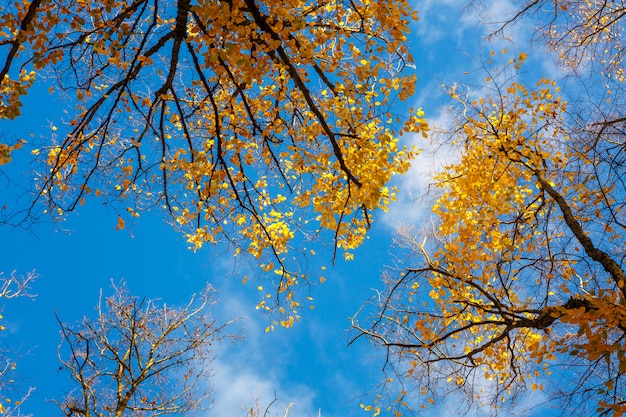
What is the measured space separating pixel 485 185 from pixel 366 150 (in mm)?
3272

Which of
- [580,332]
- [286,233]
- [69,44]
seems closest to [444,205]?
[286,233]

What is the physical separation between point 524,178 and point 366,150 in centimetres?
358

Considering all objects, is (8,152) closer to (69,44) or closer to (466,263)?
(69,44)

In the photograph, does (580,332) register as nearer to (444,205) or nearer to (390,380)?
(390,380)

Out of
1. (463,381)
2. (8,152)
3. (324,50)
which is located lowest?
(463,381)

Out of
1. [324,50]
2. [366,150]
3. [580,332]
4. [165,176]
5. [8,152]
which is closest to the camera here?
[580,332]

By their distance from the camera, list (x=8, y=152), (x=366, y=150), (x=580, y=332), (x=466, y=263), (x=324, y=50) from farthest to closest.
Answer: (x=466, y=263) < (x=324, y=50) < (x=366, y=150) < (x=8, y=152) < (x=580, y=332)

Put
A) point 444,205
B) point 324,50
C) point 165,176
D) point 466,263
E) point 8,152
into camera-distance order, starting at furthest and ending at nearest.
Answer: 1. point 444,205
2. point 466,263
3. point 324,50
4. point 165,176
5. point 8,152

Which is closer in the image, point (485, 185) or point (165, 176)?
point (165, 176)

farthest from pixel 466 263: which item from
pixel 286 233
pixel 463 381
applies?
pixel 286 233

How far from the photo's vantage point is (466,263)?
726cm

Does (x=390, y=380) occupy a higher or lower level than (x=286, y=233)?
lower

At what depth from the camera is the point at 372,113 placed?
567cm

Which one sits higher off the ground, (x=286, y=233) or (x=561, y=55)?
(x=561, y=55)
